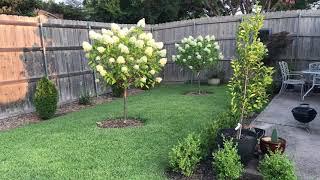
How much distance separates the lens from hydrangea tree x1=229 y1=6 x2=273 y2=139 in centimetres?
367

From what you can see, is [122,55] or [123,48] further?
[122,55]

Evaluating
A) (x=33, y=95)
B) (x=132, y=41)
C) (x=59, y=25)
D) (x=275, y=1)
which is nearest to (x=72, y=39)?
(x=59, y=25)

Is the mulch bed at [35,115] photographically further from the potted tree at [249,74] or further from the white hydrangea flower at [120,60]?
the potted tree at [249,74]

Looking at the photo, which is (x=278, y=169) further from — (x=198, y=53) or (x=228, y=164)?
(x=198, y=53)

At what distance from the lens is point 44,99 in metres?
6.87

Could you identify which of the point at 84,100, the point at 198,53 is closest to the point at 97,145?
the point at 84,100

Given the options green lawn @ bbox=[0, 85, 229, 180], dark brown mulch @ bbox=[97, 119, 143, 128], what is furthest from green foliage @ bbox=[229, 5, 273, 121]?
dark brown mulch @ bbox=[97, 119, 143, 128]

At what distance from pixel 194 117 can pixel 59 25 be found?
14.2 ft

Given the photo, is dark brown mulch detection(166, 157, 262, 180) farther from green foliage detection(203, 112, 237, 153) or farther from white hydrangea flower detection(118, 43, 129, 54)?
white hydrangea flower detection(118, 43, 129, 54)

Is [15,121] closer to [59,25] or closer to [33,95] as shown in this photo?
[33,95]

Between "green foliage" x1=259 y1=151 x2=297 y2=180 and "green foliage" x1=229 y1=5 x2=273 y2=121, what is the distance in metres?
A: 0.86

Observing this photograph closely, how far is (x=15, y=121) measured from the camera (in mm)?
6723

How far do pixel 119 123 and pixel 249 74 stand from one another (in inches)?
112

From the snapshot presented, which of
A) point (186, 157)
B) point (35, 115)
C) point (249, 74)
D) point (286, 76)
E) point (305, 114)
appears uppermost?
point (249, 74)
